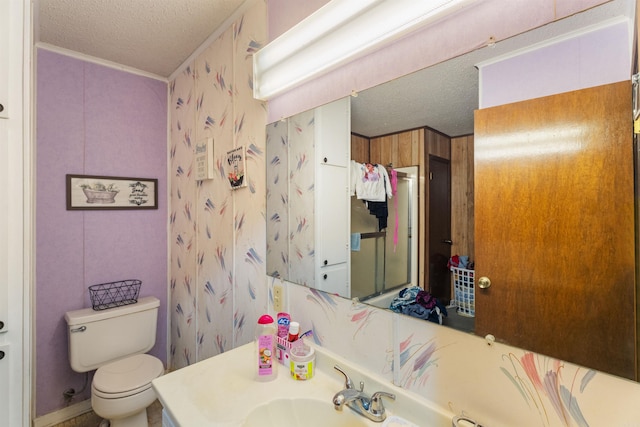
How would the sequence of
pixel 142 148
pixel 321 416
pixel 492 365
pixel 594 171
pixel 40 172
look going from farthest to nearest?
pixel 142 148 < pixel 40 172 < pixel 321 416 < pixel 492 365 < pixel 594 171

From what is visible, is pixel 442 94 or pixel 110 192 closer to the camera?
pixel 442 94

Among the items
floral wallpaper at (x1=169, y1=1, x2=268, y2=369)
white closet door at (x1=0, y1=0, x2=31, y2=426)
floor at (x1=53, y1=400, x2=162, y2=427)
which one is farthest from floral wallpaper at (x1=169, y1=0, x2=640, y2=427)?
white closet door at (x1=0, y1=0, x2=31, y2=426)

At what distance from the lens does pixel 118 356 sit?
189 cm

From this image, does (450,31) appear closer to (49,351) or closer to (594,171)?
(594,171)

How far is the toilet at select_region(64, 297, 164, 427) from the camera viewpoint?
1.56m

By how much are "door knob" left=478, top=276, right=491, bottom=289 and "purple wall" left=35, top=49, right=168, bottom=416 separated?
7.23 ft

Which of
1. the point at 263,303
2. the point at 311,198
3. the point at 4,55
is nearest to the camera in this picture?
the point at 4,55

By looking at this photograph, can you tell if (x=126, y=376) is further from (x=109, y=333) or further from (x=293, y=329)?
(x=293, y=329)

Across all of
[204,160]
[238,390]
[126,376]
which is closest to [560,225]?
[238,390]

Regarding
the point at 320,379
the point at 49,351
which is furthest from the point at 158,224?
the point at 320,379

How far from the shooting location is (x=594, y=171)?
22.0 inches

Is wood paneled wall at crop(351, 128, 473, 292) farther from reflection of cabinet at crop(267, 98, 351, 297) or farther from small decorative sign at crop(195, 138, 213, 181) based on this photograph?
small decorative sign at crop(195, 138, 213, 181)

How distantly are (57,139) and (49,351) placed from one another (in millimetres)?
1295

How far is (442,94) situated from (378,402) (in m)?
0.84
